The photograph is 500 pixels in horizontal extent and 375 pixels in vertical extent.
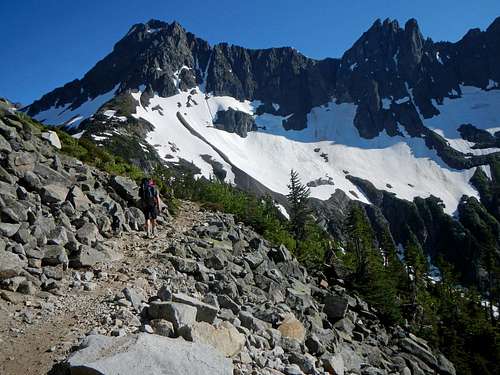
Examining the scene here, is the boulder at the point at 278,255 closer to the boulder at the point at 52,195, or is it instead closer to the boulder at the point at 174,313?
the boulder at the point at 52,195

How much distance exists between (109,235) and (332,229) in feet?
528

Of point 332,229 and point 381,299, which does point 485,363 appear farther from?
point 332,229

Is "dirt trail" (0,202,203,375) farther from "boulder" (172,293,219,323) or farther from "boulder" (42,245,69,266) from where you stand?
"boulder" (172,293,219,323)

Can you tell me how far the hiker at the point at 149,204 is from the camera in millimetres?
19880

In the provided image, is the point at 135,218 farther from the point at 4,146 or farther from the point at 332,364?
the point at 332,364

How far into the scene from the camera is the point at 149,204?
19.9 metres

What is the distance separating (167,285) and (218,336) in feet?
12.6

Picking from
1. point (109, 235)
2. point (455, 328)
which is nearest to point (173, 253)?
point (109, 235)

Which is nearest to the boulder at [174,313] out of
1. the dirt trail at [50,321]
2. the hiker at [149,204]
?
the dirt trail at [50,321]

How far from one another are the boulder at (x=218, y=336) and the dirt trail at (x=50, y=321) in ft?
7.37

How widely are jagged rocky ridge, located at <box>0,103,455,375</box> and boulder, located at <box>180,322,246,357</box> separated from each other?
3cm

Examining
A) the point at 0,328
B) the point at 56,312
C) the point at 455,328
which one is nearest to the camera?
the point at 0,328

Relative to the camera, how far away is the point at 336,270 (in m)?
36.1

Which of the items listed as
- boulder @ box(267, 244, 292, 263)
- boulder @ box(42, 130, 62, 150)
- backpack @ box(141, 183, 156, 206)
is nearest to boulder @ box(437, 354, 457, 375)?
boulder @ box(267, 244, 292, 263)
